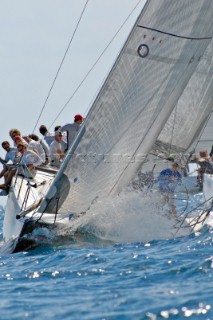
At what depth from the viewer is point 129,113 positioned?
42.1ft

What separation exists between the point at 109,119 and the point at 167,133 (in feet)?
8.93

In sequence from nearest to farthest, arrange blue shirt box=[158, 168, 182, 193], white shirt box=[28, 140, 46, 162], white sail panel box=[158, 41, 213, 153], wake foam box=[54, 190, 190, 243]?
wake foam box=[54, 190, 190, 243] < blue shirt box=[158, 168, 182, 193] < white sail panel box=[158, 41, 213, 153] < white shirt box=[28, 140, 46, 162]

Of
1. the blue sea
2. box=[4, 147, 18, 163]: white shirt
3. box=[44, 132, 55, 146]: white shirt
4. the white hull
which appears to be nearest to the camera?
the blue sea

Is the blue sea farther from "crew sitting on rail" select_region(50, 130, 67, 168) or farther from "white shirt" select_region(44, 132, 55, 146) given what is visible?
"white shirt" select_region(44, 132, 55, 146)

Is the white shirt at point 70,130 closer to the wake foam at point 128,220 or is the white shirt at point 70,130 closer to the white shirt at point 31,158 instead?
the white shirt at point 31,158

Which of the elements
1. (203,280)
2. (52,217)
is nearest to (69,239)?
(52,217)

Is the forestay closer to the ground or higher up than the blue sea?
higher up

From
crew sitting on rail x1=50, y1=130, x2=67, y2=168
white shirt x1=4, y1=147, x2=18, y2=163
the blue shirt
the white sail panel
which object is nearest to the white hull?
the white sail panel

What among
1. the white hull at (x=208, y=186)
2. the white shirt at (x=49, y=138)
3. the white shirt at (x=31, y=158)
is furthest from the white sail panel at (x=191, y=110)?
the white shirt at (x=49, y=138)

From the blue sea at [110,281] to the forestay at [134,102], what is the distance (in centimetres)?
84

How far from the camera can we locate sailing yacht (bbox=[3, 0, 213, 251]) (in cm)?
1262

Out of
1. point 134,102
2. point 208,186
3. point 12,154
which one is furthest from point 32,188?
point 208,186

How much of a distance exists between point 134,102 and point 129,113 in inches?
6.5

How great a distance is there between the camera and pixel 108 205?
13234 mm
